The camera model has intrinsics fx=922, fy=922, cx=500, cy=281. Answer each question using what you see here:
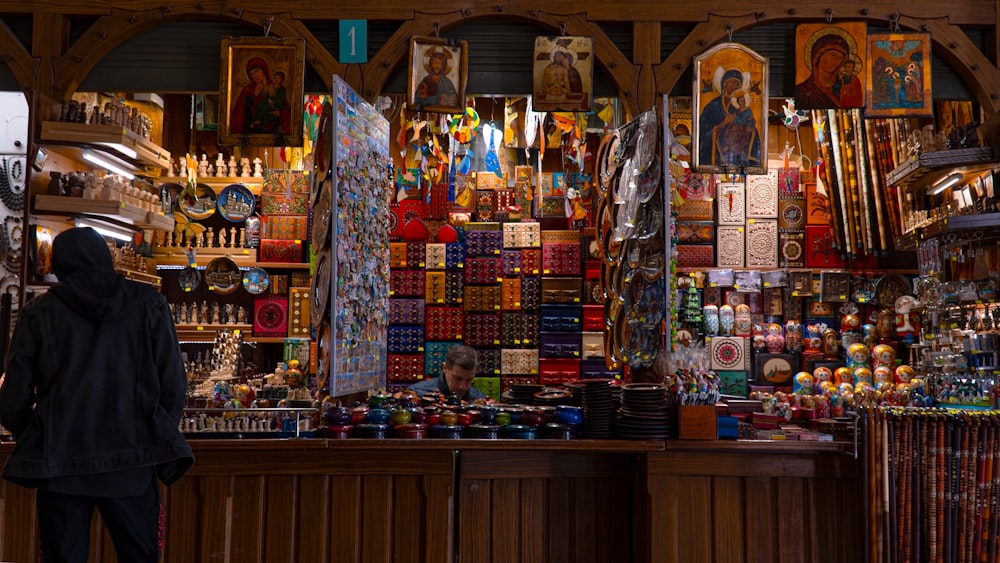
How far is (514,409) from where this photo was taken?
4.54 meters

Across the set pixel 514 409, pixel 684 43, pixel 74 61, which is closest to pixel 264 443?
pixel 514 409

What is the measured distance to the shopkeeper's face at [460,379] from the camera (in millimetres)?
5863

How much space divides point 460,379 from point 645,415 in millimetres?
1815

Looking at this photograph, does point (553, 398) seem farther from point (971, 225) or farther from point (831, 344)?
point (831, 344)

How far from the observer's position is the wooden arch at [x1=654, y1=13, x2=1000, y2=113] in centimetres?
531

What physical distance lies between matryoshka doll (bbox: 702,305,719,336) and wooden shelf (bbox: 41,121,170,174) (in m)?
4.73

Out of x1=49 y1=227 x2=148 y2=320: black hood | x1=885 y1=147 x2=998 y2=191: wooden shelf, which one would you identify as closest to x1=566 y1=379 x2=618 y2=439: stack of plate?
x1=49 y1=227 x2=148 y2=320: black hood

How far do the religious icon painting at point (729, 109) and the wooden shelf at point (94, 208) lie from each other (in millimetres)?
3499

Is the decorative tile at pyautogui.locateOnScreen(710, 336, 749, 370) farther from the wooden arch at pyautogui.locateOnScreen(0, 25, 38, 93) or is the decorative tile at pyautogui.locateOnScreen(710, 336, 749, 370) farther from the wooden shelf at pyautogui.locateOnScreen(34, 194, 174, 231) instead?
the wooden arch at pyautogui.locateOnScreen(0, 25, 38, 93)

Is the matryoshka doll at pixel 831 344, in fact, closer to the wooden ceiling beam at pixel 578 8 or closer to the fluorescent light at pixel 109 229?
the wooden ceiling beam at pixel 578 8

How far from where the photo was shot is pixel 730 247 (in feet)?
27.5

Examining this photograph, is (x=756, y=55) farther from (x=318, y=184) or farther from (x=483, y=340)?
(x=483, y=340)

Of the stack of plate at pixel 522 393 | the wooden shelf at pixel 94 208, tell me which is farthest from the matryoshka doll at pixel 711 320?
the wooden shelf at pixel 94 208

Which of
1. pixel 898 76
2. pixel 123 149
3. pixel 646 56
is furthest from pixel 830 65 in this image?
pixel 123 149
